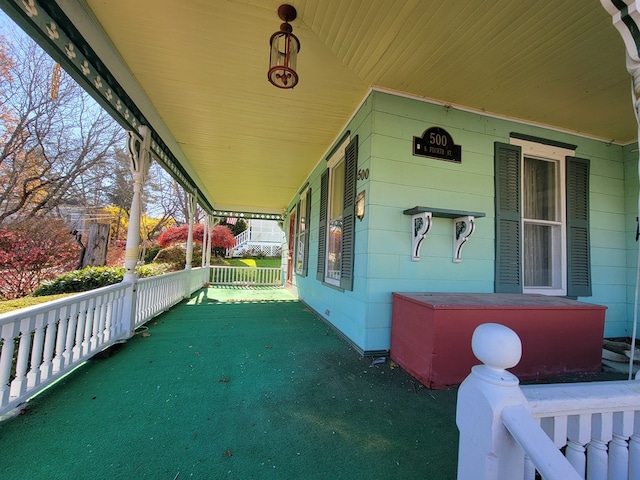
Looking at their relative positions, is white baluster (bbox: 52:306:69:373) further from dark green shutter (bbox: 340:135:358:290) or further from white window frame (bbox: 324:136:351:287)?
white window frame (bbox: 324:136:351:287)

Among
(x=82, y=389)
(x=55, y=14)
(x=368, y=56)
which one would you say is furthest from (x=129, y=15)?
(x=82, y=389)

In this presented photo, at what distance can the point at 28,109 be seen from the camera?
7312 mm

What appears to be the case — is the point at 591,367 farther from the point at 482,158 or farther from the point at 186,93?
the point at 186,93

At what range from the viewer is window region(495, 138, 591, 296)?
3281 millimetres

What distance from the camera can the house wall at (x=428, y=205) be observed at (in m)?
2.81

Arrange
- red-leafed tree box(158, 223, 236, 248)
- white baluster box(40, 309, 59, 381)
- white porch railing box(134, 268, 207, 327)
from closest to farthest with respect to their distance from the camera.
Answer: white baluster box(40, 309, 59, 381) → white porch railing box(134, 268, 207, 327) → red-leafed tree box(158, 223, 236, 248)

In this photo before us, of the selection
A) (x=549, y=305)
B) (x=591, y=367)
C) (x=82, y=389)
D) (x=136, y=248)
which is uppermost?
(x=136, y=248)

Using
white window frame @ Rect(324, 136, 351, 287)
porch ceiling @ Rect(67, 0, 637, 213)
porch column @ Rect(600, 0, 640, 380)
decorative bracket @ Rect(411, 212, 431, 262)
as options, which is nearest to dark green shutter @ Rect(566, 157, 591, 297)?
porch ceiling @ Rect(67, 0, 637, 213)

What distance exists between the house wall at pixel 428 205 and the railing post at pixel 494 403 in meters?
1.98

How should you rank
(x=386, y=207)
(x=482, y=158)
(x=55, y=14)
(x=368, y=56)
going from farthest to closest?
(x=482, y=158) < (x=386, y=207) < (x=368, y=56) < (x=55, y=14)

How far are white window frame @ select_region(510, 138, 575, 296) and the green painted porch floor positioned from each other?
2.40 metres

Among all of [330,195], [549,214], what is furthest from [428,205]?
[549,214]

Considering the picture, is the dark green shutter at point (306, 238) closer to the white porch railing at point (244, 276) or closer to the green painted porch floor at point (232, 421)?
the green painted porch floor at point (232, 421)

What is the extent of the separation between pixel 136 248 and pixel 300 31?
10.00 ft
